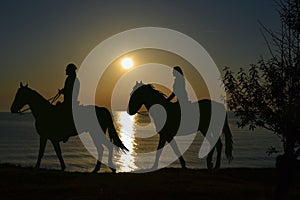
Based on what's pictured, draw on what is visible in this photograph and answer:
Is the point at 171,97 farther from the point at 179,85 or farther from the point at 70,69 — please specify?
the point at 70,69

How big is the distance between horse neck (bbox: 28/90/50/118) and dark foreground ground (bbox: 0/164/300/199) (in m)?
2.64

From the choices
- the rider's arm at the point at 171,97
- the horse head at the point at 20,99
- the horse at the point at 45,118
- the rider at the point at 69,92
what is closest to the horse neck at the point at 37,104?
the horse at the point at 45,118

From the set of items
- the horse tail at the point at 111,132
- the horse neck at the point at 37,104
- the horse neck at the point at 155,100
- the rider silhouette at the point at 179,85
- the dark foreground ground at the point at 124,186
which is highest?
the rider silhouette at the point at 179,85

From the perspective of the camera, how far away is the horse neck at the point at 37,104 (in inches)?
663

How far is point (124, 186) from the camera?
14.5 metres

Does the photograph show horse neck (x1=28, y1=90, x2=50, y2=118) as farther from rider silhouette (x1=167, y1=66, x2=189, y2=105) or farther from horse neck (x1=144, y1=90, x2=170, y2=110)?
rider silhouette (x1=167, y1=66, x2=189, y2=105)

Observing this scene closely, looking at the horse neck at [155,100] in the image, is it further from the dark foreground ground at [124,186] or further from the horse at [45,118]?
the dark foreground ground at [124,186]

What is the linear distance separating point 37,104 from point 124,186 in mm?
5528

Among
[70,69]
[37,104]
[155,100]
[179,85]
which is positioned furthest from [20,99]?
[179,85]

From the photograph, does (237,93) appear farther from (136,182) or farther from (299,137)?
(136,182)

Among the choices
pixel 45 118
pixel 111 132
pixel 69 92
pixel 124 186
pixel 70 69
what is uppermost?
pixel 70 69

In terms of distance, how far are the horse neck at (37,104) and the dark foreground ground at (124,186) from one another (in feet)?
8.67

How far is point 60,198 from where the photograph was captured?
1319cm

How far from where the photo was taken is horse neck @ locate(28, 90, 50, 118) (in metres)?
16.8
